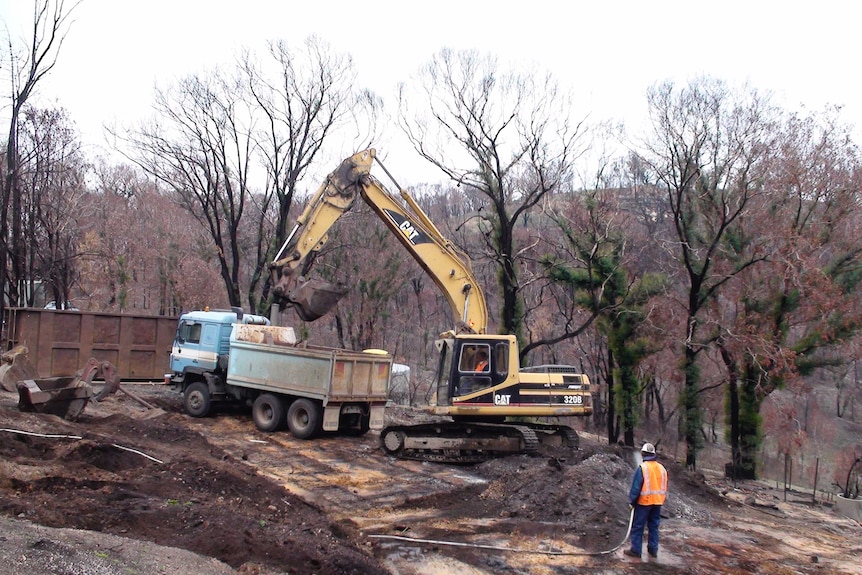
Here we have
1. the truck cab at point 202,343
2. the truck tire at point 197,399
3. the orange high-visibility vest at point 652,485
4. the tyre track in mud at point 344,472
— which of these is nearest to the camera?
the orange high-visibility vest at point 652,485

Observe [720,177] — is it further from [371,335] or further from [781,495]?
[371,335]

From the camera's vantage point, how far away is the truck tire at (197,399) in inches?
752

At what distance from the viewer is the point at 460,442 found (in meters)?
15.9

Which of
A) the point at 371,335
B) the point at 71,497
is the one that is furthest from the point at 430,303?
the point at 71,497

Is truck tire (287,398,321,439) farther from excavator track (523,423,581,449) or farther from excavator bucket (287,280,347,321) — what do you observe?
excavator track (523,423,581,449)

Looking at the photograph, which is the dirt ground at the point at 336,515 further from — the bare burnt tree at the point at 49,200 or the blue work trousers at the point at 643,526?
the bare burnt tree at the point at 49,200

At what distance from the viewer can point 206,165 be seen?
27.0m

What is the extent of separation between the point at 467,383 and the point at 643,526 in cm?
641

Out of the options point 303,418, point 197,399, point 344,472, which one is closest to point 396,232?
point 303,418

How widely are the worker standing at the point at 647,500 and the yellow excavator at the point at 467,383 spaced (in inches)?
228

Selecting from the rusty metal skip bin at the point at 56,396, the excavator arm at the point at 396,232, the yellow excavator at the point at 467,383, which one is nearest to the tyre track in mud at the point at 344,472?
the yellow excavator at the point at 467,383

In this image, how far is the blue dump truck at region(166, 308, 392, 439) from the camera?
55.5 ft

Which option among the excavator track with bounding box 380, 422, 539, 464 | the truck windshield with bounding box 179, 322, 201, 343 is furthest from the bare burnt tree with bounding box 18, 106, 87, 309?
the excavator track with bounding box 380, 422, 539, 464

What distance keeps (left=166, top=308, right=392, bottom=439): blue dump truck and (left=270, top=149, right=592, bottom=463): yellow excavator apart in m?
1.40
